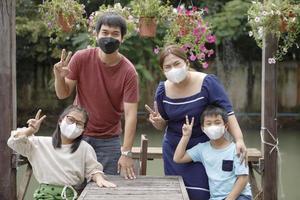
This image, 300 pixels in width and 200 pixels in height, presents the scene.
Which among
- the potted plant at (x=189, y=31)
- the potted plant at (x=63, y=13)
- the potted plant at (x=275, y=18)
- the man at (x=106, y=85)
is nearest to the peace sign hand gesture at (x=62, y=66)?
the man at (x=106, y=85)

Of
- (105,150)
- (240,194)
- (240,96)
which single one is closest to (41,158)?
(105,150)

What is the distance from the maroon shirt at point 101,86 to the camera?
2.77 metres

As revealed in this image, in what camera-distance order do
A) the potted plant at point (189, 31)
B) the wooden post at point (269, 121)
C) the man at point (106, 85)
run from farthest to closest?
the potted plant at point (189, 31)
the wooden post at point (269, 121)
the man at point (106, 85)

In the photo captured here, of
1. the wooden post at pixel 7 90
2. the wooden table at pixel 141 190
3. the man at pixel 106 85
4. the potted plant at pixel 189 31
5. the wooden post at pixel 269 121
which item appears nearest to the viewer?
the wooden table at pixel 141 190

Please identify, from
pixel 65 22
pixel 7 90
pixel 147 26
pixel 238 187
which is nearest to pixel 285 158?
pixel 147 26

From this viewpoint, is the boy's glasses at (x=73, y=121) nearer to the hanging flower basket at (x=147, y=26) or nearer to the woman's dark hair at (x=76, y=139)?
the woman's dark hair at (x=76, y=139)

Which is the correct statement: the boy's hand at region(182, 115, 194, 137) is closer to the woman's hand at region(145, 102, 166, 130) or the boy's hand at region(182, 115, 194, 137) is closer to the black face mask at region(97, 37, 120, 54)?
the woman's hand at region(145, 102, 166, 130)

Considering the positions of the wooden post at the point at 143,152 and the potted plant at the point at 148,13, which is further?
the potted plant at the point at 148,13

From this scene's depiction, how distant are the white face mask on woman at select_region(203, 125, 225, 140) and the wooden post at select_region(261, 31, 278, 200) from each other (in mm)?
1348

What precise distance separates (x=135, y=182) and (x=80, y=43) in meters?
6.77

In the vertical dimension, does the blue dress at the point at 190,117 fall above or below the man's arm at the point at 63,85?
below

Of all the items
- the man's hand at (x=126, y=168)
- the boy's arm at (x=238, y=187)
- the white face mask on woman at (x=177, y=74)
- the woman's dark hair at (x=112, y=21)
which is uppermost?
the woman's dark hair at (x=112, y=21)

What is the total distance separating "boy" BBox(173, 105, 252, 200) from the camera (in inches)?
103

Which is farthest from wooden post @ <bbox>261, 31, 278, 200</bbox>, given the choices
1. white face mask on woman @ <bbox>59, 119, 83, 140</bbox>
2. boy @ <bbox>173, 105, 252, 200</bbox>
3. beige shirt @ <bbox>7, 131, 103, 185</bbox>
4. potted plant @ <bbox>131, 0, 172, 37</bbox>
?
white face mask on woman @ <bbox>59, 119, 83, 140</bbox>
